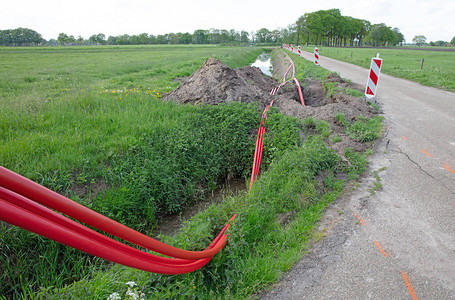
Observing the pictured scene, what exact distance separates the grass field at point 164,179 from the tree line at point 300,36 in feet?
283

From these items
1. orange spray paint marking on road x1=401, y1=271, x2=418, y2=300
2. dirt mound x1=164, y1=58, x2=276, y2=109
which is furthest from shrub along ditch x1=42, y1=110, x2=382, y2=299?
dirt mound x1=164, y1=58, x2=276, y2=109

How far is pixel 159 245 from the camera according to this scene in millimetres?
1922

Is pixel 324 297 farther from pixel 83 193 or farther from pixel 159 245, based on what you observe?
pixel 83 193

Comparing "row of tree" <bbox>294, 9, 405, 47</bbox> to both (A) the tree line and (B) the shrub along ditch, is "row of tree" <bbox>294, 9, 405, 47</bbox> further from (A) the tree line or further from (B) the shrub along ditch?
(B) the shrub along ditch

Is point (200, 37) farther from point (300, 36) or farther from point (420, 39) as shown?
point (420, 39)

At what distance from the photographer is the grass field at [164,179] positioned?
2596mm

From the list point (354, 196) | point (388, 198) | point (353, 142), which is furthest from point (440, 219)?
point (353, 142)

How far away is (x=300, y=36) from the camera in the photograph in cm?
8956

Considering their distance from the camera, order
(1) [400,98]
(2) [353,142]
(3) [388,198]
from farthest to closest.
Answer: (1) [400,98] → (2) [353,142] → (3) [388,198]

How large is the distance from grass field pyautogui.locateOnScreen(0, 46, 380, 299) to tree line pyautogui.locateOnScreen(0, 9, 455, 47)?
86322 millimetres

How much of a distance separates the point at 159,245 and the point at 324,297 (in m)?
1.38

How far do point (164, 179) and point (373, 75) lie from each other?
23.2 feet

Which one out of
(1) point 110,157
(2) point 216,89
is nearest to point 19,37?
(2) point 216,89

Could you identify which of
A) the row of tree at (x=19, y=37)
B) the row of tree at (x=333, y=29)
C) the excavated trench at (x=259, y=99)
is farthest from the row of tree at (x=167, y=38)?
the excavated trench at (x=259, y=99)
